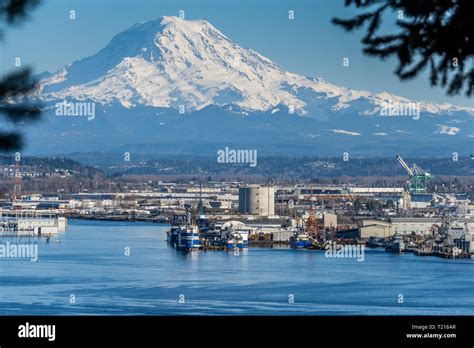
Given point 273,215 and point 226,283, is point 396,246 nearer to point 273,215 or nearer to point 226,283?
point 226,283

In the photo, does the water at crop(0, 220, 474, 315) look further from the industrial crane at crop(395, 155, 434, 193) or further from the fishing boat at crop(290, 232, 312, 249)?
the industrial crane at crop(395, 155, 434, 193)

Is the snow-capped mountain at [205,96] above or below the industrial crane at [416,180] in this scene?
above

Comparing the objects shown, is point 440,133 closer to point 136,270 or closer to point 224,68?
point 224,68

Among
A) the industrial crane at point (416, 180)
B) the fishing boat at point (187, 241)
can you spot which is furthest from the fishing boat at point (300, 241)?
the industrial crane at point (416, 180)

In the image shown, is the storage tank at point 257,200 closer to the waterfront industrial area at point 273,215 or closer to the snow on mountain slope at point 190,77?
the waterfront industrial area at point 273,215

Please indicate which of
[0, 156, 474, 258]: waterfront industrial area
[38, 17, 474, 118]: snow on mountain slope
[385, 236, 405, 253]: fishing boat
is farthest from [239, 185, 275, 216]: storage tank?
[38, 17, 474, 118]: snow on mountain slope

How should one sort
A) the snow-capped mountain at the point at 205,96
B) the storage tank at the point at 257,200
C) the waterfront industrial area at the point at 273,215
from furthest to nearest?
1. the snow-capped mountain at the point at 205,96
2. the storage tank at the point at 257,200
3. the waterfront industrial area at the point at 273,215
